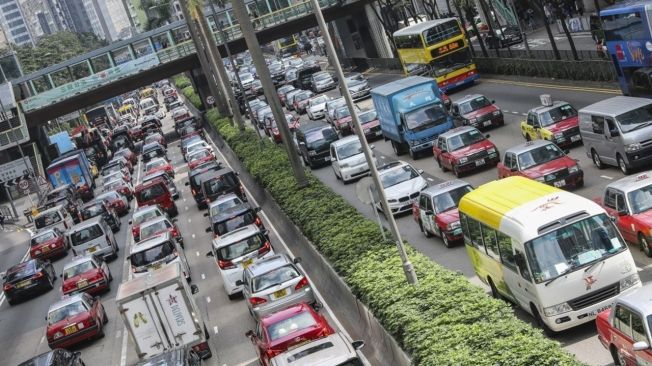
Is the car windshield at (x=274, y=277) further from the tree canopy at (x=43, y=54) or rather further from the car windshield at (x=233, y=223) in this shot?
the tree canopy at (x=43, y=54)

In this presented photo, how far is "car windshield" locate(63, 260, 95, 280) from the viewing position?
3709 centimetres

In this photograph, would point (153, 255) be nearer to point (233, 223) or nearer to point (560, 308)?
point (233, 223)

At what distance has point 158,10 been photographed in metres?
119

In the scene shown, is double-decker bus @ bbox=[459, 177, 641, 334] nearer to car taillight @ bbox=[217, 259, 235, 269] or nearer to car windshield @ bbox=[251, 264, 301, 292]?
car windshield @ bbox=[251, 264, 301, 292]

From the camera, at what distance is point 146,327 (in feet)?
81.0

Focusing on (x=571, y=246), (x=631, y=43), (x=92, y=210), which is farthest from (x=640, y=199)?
(x=92, y=210)

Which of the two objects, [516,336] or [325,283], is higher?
[516,336]

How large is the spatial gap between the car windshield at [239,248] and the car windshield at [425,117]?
51.1ft

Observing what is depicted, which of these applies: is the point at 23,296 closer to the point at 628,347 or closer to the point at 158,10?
the point at 628,347

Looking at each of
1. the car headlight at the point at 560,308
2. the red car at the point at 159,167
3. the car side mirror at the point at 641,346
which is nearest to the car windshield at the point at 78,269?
the red car at the point at 159,167

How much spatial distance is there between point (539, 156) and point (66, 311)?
13939 millimetres

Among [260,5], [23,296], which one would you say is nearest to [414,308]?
[23,296]

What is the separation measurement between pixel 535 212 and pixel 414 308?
2.79m

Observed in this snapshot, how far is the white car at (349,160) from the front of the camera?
140ft
